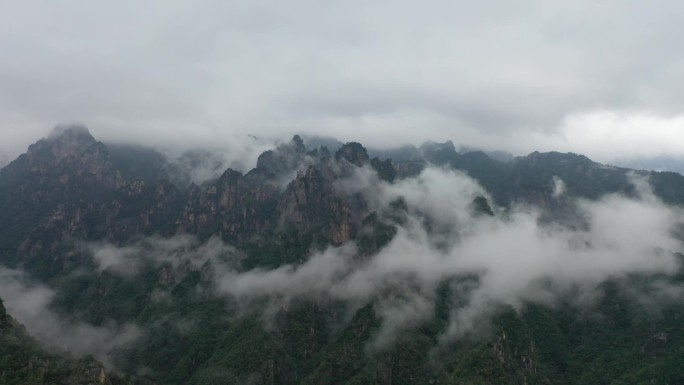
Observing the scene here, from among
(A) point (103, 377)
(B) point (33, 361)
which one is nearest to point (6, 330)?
(B) point (33, 361)

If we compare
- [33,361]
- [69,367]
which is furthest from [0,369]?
[69,367]

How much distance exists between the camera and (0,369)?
170 m

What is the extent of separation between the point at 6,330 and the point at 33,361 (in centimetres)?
1743

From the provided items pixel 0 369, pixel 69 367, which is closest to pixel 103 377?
pixel 69 367

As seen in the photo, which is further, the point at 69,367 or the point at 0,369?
the point at 69,367

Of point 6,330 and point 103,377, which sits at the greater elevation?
point 6,330

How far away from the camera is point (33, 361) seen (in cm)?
17875

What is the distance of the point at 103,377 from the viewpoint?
183125mm

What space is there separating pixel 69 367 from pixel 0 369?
81.1ft

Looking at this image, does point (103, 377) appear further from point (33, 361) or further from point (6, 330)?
point (6, 330)

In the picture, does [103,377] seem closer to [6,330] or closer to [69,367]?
[69,367]

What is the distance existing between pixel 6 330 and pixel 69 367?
24.2 meters

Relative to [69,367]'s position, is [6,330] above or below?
above

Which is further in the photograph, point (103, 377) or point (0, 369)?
point (103, 377)
